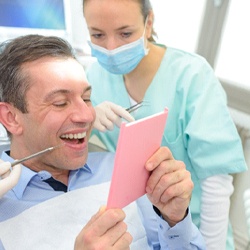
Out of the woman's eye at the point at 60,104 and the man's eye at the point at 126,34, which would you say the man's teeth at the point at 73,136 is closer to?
the woman's eye at the point at 60,104

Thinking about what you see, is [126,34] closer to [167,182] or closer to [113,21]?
[113,21]

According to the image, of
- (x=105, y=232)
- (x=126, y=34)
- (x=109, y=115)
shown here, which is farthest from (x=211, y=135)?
(x=105, y=232)

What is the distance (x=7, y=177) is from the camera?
36.3 inches

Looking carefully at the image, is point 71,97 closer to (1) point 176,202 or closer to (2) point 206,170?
(1) point 176,202

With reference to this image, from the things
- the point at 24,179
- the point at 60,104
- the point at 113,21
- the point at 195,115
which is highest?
the point at 113,21

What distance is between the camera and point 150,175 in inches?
32.8

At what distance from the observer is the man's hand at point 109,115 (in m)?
1.26

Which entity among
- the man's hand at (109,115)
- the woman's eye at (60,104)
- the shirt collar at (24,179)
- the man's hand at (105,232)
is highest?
the woman's eye at (60,104)

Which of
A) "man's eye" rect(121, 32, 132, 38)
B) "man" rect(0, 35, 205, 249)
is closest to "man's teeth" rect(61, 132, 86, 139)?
"man" rect(0, 35, 205, 249)

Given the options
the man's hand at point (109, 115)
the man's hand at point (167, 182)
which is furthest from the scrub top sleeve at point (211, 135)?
the man's hand at point (167, 182)

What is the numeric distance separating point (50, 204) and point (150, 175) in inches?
14.4

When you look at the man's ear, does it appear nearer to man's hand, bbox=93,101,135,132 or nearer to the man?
the man

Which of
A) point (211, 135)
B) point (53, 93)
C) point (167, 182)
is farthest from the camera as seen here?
point (211, 135)

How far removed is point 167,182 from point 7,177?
17.1 inches
